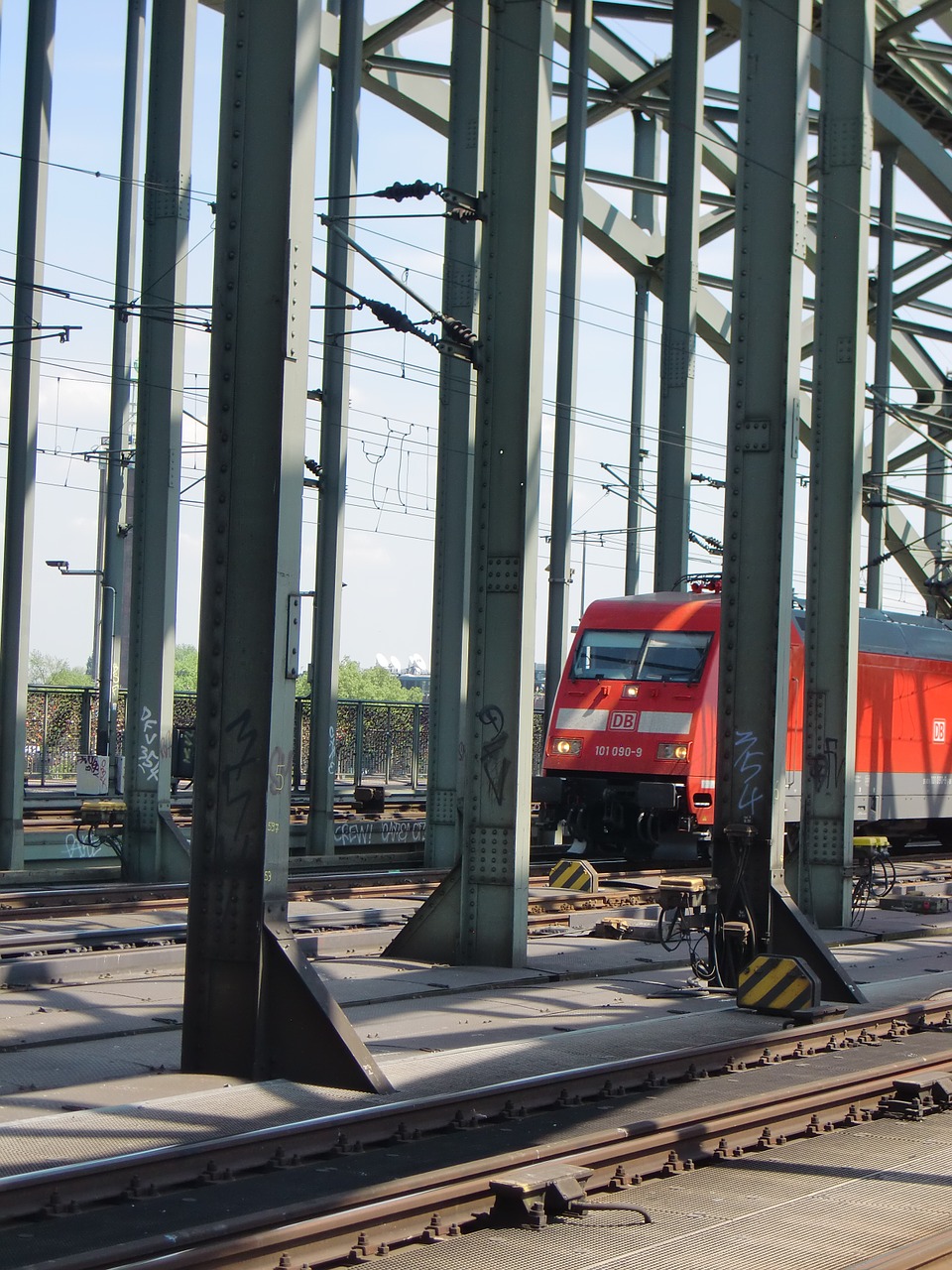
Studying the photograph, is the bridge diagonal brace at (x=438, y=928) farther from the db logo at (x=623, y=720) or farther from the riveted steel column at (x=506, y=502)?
the db logo at (x=623, y=720)

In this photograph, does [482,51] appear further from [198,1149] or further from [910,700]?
[198,1149]

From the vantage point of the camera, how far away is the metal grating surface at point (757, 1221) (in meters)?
5.51

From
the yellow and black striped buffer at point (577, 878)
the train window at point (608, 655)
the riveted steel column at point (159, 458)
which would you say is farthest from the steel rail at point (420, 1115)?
the train window at point (608, 655)

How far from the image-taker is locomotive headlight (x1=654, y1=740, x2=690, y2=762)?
19453mm

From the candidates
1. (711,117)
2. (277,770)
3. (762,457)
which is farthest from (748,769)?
(711,117)

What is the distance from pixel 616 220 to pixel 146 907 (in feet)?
70.9

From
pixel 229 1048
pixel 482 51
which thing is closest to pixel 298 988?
pixel 229 1048

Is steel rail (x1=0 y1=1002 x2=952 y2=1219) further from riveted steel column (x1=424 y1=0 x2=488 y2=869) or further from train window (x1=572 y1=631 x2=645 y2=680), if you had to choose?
train window (x1=572 y1=631 x2=645 y2=680)

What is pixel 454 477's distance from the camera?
1912cm

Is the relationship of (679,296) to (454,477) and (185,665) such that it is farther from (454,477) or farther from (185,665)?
(185,665)

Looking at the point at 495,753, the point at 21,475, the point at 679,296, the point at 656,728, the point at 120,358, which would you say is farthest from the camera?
the point at 120,358

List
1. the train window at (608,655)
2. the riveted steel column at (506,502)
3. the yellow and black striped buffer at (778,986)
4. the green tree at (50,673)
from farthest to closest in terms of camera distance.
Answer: the green tree at (50,673) → the train window at (608,655) → the riveted steel column at (506,502) → the yellow and black striped buffer at (778,986)

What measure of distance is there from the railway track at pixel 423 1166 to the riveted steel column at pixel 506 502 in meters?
3.58

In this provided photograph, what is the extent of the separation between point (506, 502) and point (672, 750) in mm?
8118
